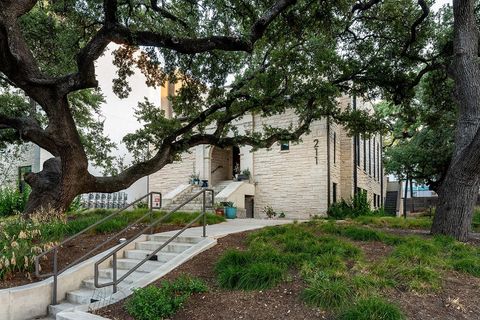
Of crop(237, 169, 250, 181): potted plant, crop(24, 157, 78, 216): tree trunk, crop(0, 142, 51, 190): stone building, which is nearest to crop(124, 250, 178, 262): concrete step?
crop(24, 157, 78, 216): tree trunk

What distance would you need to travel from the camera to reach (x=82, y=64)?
23.4ft

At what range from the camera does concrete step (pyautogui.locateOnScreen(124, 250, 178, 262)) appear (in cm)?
629

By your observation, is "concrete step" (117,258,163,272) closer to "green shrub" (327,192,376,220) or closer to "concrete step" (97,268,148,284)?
"concrete step" (97,268,148,284)

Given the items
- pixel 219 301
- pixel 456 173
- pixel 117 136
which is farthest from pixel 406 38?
pixel 117 136

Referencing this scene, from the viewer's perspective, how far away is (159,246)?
666 cm

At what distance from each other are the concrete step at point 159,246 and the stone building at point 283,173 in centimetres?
805

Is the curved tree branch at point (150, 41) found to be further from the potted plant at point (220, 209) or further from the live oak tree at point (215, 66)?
the potted plant at point (220, 209)

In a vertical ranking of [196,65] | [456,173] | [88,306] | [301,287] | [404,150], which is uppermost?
[196,65]

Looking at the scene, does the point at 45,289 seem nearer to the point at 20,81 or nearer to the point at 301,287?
the point at 301,287

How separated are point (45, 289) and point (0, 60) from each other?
3.96 metres

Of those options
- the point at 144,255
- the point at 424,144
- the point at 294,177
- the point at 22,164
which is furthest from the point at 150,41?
the point at 22,164

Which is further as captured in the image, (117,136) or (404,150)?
(117,136)

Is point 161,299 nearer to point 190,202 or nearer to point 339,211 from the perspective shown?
point 339,211

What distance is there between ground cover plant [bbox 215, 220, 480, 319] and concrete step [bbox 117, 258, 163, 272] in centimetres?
133
